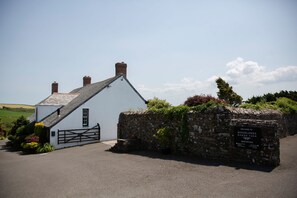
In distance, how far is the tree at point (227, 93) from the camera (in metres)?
33.4

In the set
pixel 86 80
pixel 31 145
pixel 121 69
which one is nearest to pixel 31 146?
pixel 31 145

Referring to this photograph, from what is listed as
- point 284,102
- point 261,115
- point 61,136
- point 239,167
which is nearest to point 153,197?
point 239,167

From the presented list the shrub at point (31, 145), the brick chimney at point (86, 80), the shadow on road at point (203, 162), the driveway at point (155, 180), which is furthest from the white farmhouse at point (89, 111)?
the shadow on road at point (203, 162)

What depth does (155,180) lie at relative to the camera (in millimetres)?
8977

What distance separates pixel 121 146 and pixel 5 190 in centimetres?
844

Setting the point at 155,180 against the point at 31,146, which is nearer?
the point at 155,180

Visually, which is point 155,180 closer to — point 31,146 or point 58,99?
point 31,146

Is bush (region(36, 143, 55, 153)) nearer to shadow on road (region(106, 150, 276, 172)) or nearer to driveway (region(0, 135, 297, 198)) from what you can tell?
driveway (region(0, 135, 297, 198))

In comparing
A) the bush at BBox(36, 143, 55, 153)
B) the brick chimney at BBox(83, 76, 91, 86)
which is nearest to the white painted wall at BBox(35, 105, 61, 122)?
the bush at BBox(36, 143, 55, 153)

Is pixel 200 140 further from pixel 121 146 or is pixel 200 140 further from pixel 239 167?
pixel 121 146

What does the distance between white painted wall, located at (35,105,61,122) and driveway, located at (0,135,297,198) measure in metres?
13.2

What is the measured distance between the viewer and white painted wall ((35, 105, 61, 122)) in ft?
80.7

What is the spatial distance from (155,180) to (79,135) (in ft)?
49.0

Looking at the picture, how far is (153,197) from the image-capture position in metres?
7.22
